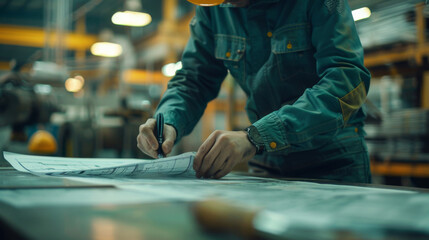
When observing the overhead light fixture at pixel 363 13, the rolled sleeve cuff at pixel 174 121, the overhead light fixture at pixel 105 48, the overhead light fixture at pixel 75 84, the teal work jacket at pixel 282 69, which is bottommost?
the rolled sleeve cuff at pixel 174 121

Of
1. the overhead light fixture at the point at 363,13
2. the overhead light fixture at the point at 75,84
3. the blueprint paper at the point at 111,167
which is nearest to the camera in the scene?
the blueprint paper at the point at 111,167

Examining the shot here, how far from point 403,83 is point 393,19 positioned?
29.3 inches

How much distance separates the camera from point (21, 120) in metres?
2.43

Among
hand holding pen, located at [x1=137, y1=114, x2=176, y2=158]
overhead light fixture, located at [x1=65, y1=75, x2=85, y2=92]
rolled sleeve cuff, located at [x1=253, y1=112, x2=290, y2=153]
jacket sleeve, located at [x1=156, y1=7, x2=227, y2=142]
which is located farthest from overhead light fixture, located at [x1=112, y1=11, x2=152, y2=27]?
rolled sleeve cuff, located at [x1=253, y1=112, x2=290, y2=153]

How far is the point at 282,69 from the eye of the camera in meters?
1.24

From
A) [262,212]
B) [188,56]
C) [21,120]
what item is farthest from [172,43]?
[262,212]

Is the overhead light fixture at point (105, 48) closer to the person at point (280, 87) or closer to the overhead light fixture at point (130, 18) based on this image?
the overhead light fixture at point (130, 18)

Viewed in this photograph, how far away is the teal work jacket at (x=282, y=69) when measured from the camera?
3.22 ft

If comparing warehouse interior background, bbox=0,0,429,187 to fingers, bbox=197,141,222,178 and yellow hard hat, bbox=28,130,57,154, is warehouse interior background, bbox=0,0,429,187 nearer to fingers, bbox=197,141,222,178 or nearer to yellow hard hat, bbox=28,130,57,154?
yellow hard hat, bbox=28,130,57,154

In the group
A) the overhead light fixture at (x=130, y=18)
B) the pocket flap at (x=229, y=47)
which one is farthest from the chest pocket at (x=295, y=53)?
the overhead light fixture at (x=130, y=18)

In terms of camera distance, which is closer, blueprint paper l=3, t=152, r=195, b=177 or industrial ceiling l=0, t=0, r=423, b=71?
blueprint paper l=3, t=152, r=195, b=177

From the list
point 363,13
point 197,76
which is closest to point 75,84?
point 363,13

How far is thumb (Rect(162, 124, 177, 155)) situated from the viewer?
1.09 m

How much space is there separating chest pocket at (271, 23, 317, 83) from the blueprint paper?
48 centimetres
